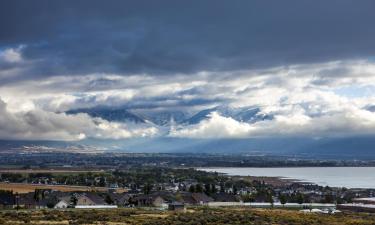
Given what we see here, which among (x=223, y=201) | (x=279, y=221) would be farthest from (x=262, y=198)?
(x=279, y=221)

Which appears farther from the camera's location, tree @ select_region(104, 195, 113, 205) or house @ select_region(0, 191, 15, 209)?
tree @ select_region(104, 195, 113, 205)

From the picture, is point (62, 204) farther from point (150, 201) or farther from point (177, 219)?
point (177, 219)

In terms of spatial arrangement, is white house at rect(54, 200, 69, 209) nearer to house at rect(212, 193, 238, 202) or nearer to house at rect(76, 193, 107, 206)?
house at rect(76, 193, 107, 206)

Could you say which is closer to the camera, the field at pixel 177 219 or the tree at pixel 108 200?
the field at pixel 177 219

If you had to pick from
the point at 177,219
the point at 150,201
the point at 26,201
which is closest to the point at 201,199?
the point at 150,201

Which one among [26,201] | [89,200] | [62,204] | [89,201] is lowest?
[62,204]

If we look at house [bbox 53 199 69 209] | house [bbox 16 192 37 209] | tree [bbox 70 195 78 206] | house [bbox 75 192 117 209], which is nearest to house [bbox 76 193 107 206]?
house [bbox 75 192 117 209]

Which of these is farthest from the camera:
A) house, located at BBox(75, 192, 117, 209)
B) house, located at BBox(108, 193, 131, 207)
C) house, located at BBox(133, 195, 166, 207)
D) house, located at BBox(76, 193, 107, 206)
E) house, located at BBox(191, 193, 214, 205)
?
house, located at BBox(191, 193, 214, 205)

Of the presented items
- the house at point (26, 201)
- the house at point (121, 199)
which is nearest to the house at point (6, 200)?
the house at point (26, 201)

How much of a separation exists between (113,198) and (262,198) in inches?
1054

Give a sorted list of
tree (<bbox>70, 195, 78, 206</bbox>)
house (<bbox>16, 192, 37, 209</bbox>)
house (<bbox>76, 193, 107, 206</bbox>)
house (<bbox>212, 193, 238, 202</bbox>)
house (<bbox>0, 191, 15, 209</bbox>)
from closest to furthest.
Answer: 1. house (<bbox>16, 192, 37, 209</bbox>)
2. house (<bbox>0, 191, 15, 209</bbox>)
3. tree (<bbox>70, 195, 78, 206</bbox>)
4. house (<bbox>76, 193, 107, 206</bbox>)
5. house (<bbox>212, 193, 238, 202</bbox>)

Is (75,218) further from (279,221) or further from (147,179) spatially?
→ (147,179)

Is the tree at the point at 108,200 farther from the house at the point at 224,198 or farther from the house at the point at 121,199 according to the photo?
the house at the point at 224,198

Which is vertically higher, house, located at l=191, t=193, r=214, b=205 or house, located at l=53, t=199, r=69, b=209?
house, located at l=191, t=193, r=214, b=205
